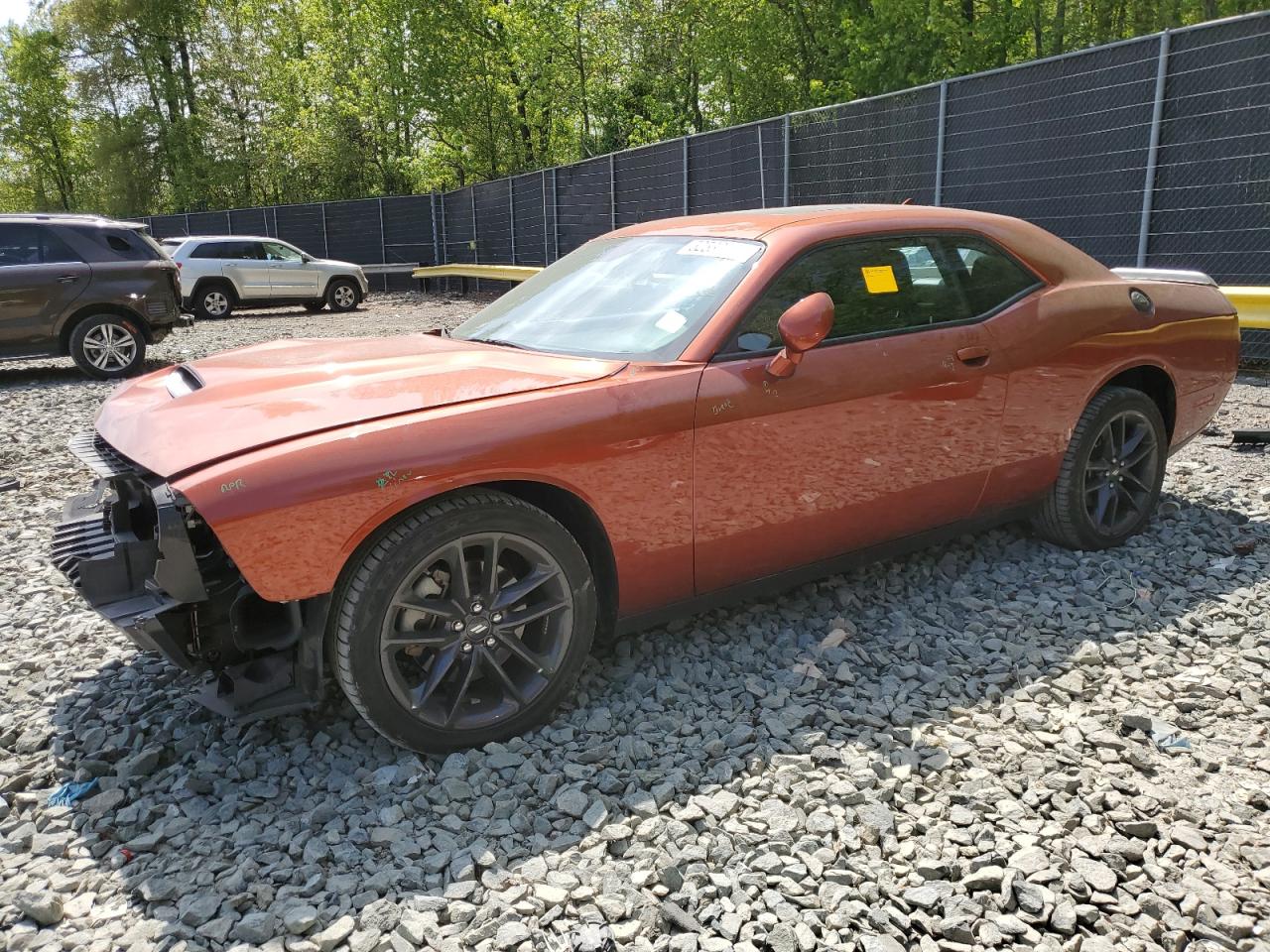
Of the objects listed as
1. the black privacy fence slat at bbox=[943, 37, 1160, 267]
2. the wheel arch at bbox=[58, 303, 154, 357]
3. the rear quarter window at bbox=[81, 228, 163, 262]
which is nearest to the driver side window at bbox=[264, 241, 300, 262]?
the rear quarter window at bbox=[81, 228, 163, 262]

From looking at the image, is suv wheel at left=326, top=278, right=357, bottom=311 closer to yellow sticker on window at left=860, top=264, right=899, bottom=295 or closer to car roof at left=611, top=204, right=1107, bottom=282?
car roof at left=611, top=204, right=1107, bottom=282

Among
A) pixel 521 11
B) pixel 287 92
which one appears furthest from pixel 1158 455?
pixel 287 92

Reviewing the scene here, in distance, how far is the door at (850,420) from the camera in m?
3.31

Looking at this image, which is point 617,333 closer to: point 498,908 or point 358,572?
point 358,572

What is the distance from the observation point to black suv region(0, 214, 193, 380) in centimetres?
1048

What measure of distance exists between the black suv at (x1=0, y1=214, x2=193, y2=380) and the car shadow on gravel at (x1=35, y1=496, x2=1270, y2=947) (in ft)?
28.4

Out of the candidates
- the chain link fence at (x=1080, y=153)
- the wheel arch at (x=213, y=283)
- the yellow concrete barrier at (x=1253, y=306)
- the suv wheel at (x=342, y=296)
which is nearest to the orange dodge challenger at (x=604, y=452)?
the yellow concrete barrier at (x=1253, y=306)

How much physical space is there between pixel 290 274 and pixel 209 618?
751 inches

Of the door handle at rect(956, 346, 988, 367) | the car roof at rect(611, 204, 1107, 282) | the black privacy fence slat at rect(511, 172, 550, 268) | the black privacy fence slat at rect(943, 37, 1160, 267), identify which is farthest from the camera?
the black privacy fence slat at rect(511, 172, 550, 268)

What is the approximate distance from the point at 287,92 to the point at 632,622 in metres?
43.4

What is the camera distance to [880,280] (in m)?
3.77

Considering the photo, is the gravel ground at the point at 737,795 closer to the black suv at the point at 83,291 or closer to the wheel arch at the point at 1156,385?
the wheel arch at the point at 1156,385

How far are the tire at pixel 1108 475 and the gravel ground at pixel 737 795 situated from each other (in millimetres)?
356

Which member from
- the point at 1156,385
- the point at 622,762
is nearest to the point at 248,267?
the point at 1156,385
